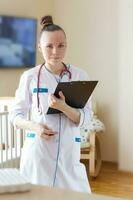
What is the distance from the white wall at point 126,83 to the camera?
14.0 feet

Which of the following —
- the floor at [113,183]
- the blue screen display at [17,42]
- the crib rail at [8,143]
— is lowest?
the floor at [113,183]

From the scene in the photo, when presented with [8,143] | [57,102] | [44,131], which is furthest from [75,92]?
[8,143]

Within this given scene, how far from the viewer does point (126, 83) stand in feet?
14.2

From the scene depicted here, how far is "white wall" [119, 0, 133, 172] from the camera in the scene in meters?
4.27

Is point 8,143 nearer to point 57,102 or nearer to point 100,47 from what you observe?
point 100,47

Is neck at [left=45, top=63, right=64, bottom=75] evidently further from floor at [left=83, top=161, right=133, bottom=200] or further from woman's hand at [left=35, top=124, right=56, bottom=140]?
floor at [left=83, top=161, right=133, bottom=200]

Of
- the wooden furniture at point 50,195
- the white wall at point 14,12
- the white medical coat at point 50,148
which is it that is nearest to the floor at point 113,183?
the white wall at point 14,12

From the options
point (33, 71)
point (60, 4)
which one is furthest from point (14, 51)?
point (33, 71)

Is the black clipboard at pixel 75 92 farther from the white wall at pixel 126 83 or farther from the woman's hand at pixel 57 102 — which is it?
the white wall at pixel 126 83

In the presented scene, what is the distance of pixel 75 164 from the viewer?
169 centimetres

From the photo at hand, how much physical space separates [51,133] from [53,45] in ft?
1.13

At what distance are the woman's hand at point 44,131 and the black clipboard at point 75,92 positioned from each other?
0.07m

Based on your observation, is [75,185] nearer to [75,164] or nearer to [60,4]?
[75,164]

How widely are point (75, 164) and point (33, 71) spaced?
1.36 ft
